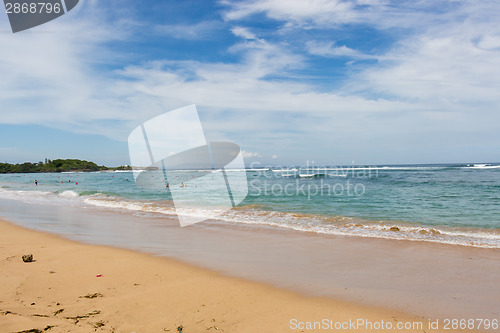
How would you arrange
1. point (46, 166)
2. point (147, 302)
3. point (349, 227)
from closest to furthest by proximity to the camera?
point (147, 302) < point (349, 227) < point (46, 166)

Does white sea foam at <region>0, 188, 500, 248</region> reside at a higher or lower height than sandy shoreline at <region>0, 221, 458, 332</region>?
lower

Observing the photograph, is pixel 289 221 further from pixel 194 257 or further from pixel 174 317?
pixel 174 317

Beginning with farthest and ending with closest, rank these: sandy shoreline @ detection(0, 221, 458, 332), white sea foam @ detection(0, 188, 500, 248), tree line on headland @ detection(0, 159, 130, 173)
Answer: tree line on headland @ detection(0, 159, 130, 173) → white sea foam @ detection(0, 188, 500, 248) → sandy shoreline @ detection(0, 221, 458, 332)

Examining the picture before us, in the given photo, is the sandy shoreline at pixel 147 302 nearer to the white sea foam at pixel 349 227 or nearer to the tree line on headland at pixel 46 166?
the white sea foam at pixel 349 227

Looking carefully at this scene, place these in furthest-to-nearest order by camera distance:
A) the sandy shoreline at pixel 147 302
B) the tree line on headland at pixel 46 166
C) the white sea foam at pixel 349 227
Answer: the tree line on headland at pixel 46 166 < the white sea foam at pixel 349 227 < the sandy shoreline at pixel 147 302

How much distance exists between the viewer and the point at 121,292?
4.25m

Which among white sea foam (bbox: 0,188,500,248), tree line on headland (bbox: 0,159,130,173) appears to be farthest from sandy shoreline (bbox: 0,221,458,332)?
tree line on headland (bbox: 0,159,130,173)

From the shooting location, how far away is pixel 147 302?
12.9 ft

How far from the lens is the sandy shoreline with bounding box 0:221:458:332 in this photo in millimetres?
3348

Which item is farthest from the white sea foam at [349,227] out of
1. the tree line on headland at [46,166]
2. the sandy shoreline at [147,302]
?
the tree line on headland at [46,166]

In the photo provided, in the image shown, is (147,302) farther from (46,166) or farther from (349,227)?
(46,166)

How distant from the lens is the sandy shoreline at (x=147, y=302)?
335 cm

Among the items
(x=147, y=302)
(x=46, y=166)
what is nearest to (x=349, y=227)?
(x=147, y=302)

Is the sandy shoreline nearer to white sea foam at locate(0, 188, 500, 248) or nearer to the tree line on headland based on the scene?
white sea foam at locate(0, 188, 500, 248)
